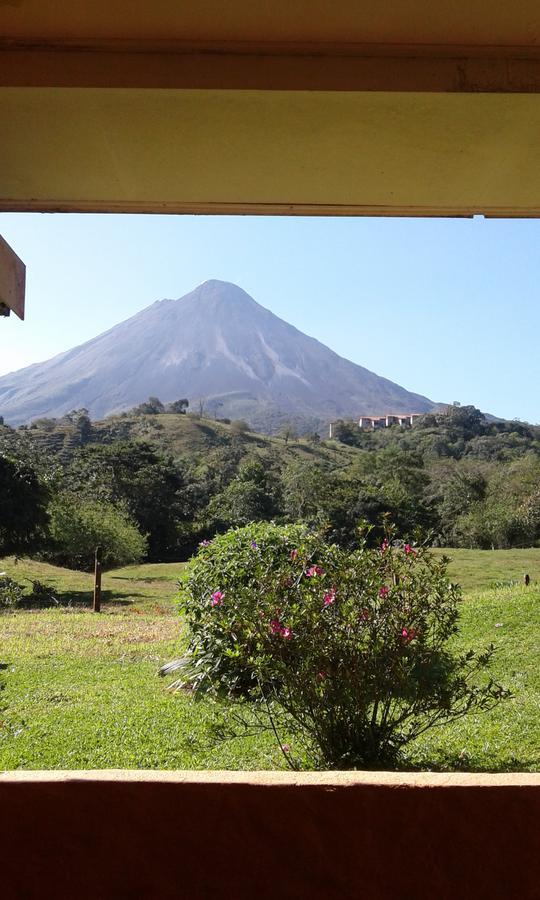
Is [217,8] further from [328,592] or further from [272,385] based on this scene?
[272,385]

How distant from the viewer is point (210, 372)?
12581cm

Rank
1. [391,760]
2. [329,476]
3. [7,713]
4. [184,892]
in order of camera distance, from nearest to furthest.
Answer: [184,892]
[391,760]
[7,713]
[329,476]

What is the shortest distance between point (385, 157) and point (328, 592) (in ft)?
6.47

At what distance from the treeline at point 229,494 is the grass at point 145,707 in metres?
7.57

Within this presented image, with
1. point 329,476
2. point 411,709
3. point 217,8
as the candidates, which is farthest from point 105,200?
point 329,476

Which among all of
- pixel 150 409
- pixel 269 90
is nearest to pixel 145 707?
pixel 269 90

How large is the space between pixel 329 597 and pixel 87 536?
18.1 metres

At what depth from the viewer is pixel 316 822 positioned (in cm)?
115

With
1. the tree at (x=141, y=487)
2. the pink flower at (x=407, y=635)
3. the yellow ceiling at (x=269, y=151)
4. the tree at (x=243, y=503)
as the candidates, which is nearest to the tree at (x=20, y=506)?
the tree at (x=141, y=487)

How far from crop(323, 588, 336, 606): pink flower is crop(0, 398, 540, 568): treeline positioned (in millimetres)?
13848

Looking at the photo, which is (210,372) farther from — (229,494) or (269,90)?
(269,90)

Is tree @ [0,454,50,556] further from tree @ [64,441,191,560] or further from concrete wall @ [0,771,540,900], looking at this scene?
concrete wall @ [0,771,540,900]

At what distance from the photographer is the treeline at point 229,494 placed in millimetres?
20125

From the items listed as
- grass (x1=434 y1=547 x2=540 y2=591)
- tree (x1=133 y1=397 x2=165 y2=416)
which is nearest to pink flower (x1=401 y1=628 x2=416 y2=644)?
grass (x1=434 y1=547 x2=540 y2=591)
